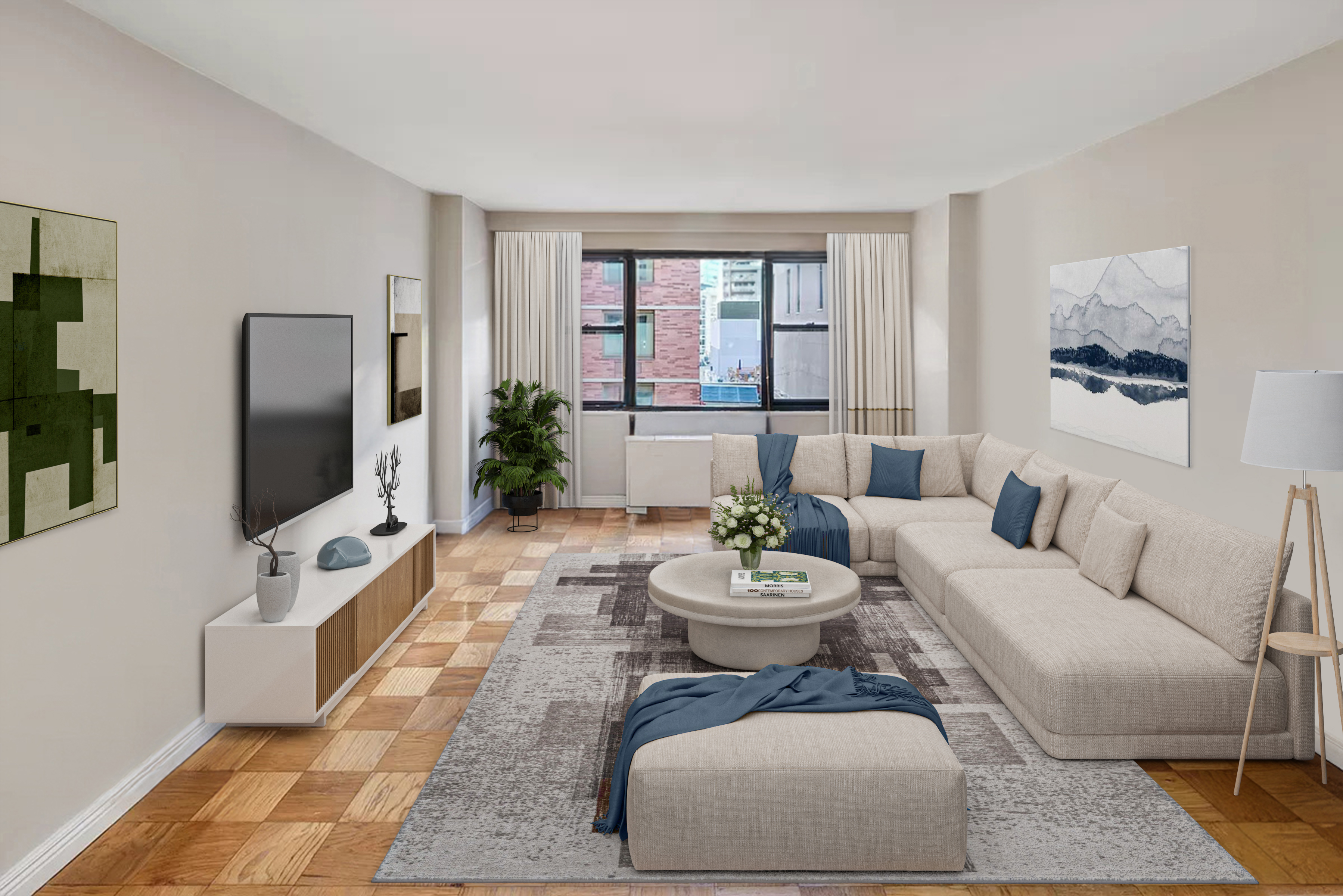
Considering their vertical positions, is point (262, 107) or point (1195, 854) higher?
point (262, 107)

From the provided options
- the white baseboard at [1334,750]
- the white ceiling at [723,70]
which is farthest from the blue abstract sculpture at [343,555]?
Result: the white baseboard at [1334,750]

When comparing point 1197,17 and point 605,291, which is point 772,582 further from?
A: point 605,291

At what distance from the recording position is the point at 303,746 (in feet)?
11.1

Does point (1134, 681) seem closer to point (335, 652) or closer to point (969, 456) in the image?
point (335, 652)

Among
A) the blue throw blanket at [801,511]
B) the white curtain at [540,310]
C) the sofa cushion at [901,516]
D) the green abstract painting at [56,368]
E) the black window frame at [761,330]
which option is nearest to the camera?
the green abstract painting at [56,368]

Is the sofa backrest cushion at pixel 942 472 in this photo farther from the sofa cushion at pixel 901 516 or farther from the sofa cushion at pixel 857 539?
the sofa cushion at pixel 857 539

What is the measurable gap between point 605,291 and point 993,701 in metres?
5.57

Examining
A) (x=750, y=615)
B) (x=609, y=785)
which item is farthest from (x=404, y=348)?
(x=609, y=785)

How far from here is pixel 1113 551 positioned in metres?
3.90

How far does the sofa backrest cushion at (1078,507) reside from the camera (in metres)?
4.43

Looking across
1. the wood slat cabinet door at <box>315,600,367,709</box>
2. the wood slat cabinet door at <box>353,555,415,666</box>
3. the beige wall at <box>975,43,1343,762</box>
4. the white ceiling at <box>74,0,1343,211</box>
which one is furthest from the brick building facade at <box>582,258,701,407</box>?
the wood slat cabinet door at <box>315,600,367,709</box>

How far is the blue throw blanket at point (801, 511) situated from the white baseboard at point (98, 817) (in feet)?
10.8

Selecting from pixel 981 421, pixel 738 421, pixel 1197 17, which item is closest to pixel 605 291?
pixel 738 421

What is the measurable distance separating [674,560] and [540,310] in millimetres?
3878
